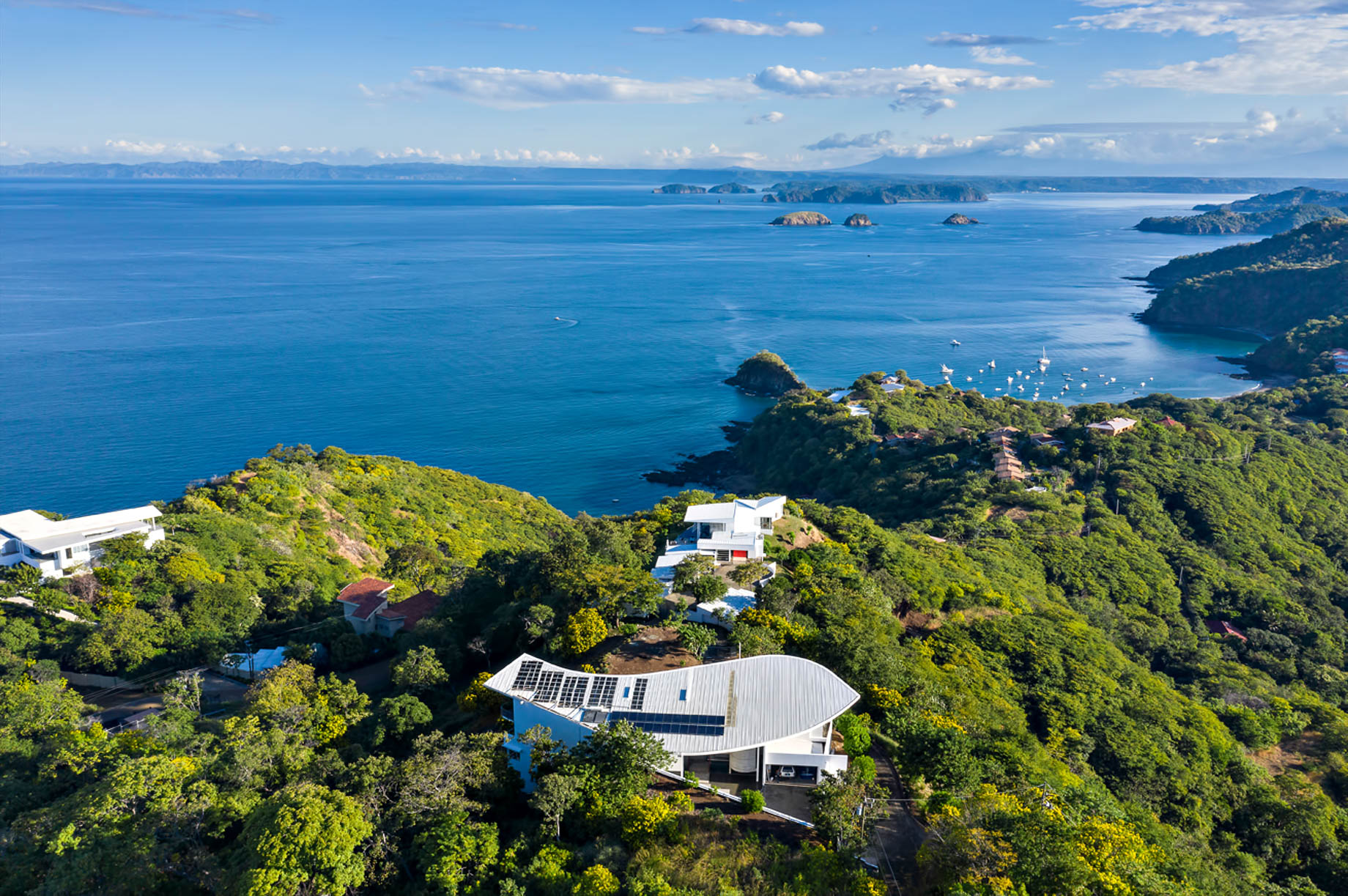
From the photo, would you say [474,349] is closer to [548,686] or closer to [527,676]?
[527,676]

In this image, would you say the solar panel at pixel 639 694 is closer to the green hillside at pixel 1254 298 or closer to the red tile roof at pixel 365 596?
the red tile roof at pixel 365 596

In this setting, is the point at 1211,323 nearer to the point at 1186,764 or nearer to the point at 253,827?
the point at 1186,764

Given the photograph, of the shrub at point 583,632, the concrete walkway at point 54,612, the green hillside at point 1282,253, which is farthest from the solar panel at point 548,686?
the green hillside at point 1282,253

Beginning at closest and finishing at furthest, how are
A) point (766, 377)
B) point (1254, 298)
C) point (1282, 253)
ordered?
point (766, 377), point (1254, 298), point (1282, 253)

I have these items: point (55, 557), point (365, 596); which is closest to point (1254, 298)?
point (365, 596)

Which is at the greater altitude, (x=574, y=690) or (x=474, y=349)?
(x=474, y=349)

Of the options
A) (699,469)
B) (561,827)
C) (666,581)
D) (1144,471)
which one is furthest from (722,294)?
(561,827)
